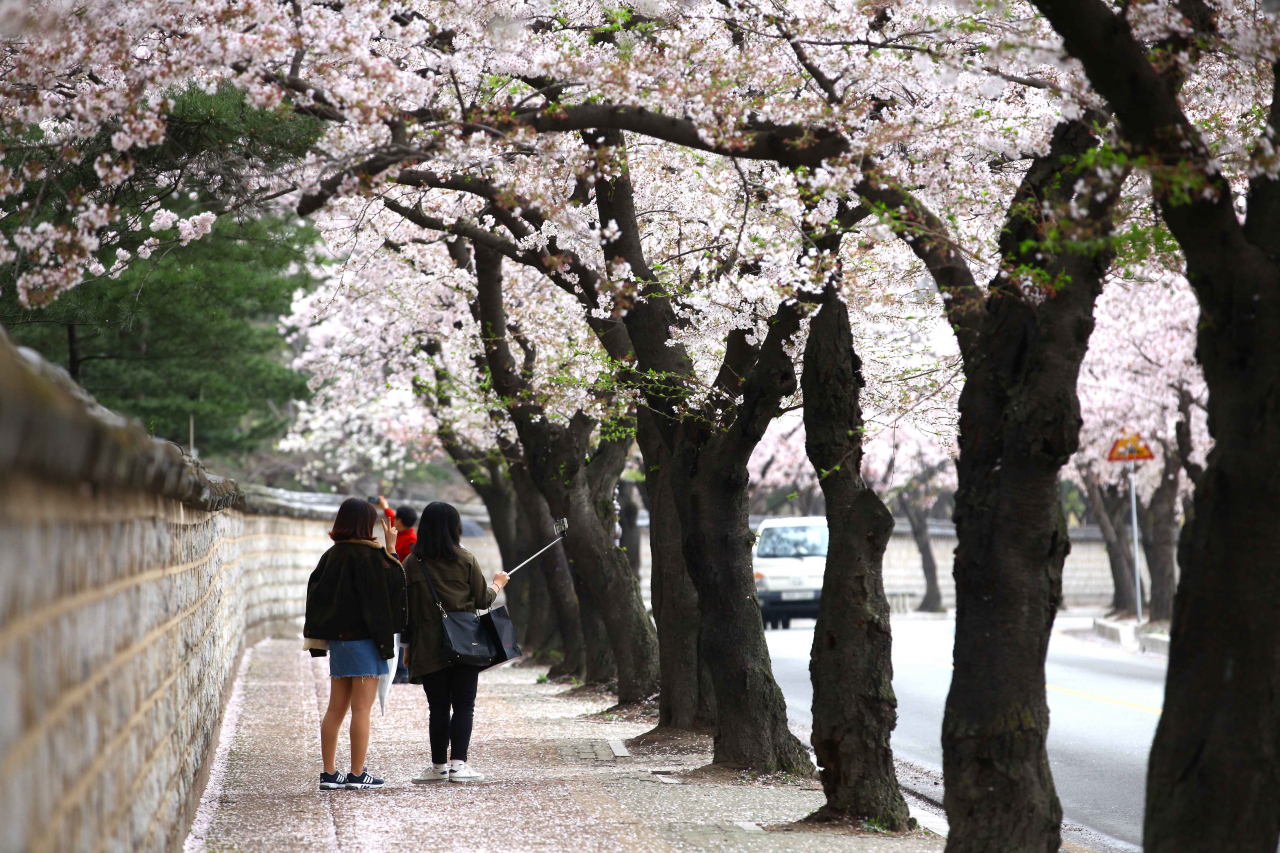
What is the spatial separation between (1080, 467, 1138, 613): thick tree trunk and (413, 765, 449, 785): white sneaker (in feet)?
86.0

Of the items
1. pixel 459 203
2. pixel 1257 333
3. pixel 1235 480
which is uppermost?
pixel 459 203

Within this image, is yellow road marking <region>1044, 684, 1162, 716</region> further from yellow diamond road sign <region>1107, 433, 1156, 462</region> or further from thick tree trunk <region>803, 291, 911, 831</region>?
thick tree trunk <region>803, 291, 911, 831</region>

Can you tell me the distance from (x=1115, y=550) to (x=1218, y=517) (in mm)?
30229

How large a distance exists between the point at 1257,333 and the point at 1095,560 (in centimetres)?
4919

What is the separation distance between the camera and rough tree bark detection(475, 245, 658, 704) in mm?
13805

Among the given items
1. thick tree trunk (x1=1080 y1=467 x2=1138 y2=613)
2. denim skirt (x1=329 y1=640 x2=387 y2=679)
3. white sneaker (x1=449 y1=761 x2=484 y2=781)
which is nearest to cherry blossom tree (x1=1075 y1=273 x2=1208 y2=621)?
thick tree trunk (x1=1080 y1=467 x2=1138 y2=613)

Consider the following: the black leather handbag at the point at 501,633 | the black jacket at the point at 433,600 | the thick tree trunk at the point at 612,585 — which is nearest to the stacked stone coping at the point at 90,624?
the black jacket at the point at 433,600

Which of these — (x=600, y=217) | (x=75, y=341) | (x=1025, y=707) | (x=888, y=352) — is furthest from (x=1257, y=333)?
(x=75, y=341)

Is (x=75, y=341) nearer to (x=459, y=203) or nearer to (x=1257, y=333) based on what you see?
(x=459, y=203)

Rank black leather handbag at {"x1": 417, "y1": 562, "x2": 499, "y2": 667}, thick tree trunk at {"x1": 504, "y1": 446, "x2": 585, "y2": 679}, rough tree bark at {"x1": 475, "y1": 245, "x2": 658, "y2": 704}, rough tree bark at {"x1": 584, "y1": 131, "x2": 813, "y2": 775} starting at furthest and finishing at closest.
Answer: thick tree trunk at {"x1": 504, "y1": 446, "x2": 585, "y2": 679}, rough tree bark at {"x1": 475, "y1": 245, "x2": 658, "y2": 704}, rough tree bark at {"x1": 584, "y1": 131, "x2": 813, "y2": 775}, black leather handbag at {"x1": 417, "y1": 562, "x2": 499, "y2": 667}

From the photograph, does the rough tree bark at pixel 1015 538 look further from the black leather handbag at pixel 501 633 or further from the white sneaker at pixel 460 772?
the white sneaker at pixel 460 772

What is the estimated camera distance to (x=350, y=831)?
6.95 metres

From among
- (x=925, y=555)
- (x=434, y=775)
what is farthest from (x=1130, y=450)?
(x=925, y=555)

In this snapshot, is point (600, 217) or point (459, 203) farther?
point (459, 203)
